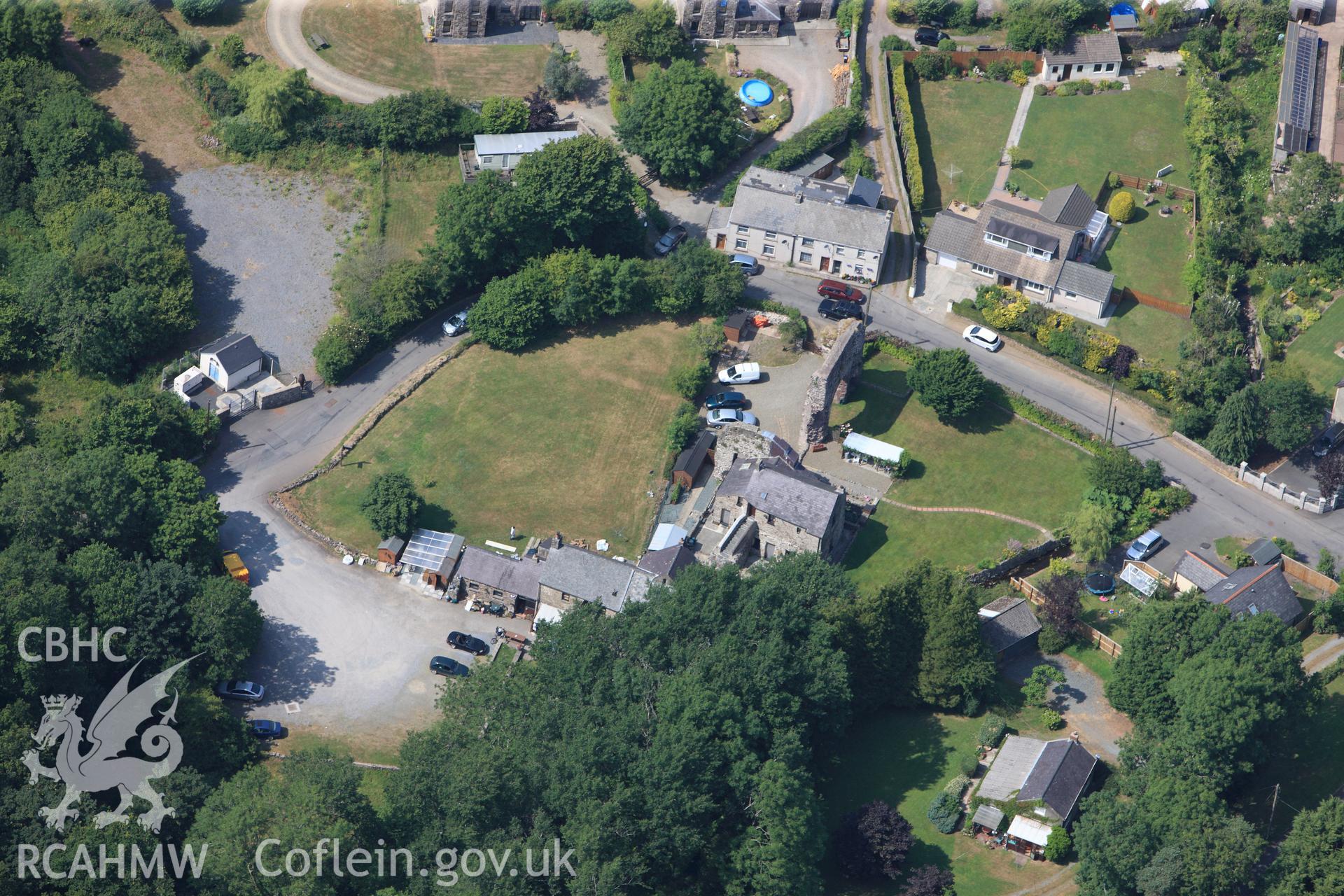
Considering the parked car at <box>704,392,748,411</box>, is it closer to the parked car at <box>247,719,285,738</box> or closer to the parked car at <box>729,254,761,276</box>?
the parked car at <box>729,254,761,276</box>

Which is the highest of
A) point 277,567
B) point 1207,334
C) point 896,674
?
point 1207,334

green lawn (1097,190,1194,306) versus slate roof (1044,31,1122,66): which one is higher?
slate roof (1044,31,1122,66)

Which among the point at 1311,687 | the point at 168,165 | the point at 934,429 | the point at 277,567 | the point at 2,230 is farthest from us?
the point at 168,165

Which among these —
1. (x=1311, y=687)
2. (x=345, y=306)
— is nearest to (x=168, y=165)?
(x=345, y=306)

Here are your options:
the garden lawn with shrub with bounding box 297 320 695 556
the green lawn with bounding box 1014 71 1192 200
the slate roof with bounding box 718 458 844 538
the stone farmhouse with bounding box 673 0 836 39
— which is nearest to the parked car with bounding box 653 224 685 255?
the garden lawn with shrub with bounding box 297 320 695 556

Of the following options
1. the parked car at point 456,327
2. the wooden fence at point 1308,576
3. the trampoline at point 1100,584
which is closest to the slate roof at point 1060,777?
the trampoline at point 1100,584

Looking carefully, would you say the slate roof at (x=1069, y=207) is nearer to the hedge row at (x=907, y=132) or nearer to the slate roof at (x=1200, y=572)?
the hedge row at (x=907, y=132)

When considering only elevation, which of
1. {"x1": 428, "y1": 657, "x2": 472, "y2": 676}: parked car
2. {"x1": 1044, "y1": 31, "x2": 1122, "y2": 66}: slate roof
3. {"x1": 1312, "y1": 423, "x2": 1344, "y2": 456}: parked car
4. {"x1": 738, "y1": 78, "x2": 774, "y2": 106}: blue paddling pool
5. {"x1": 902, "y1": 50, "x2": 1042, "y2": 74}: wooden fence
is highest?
{"x1": 1044, "y1": 31, "x2": 1122, "y2": 66}: slate roof

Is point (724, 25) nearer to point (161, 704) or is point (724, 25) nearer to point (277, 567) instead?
point (277, 567)
